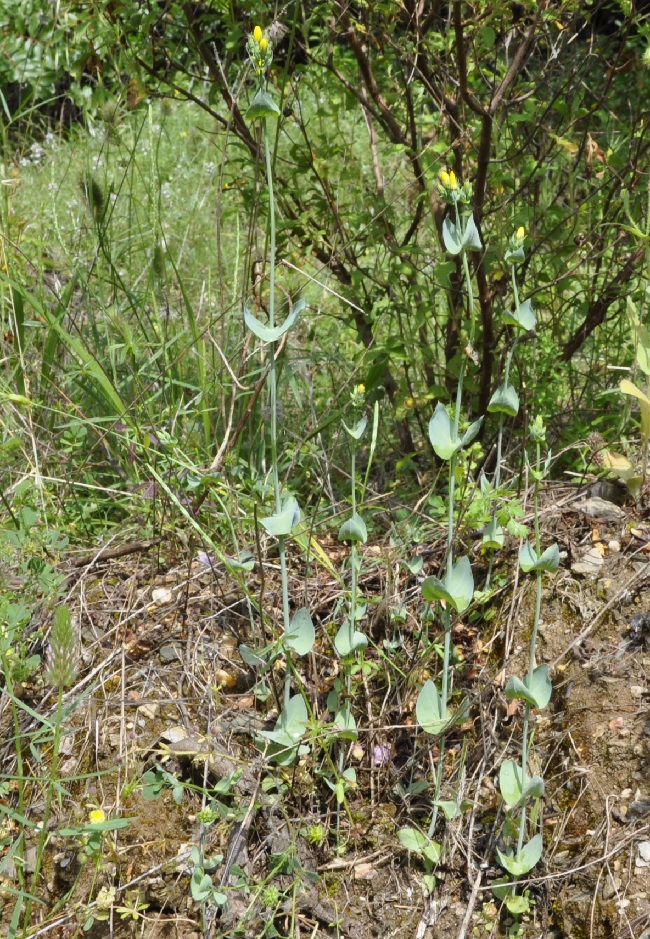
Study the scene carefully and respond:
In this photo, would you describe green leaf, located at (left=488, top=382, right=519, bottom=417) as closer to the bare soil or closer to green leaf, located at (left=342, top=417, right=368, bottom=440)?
green leaf, located at (left=342, top=417, right=368, bottom=440)

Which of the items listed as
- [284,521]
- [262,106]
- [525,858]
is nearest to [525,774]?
[525,858]

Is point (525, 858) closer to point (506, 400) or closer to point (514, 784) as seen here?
point (514, 784)

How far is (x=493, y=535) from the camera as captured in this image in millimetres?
1785

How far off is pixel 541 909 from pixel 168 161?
401 cm

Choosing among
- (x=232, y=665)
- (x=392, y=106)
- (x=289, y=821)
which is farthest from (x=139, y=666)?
(x=392, y=106)

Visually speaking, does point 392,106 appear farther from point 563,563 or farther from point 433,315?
point 563,563

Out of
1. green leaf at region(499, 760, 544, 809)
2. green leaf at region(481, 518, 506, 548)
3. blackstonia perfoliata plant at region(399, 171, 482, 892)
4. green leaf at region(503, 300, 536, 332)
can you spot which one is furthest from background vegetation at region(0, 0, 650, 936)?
green leaf at region(499, 760, 544, 809)

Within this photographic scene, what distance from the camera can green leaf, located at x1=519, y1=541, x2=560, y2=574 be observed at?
150 centimetres

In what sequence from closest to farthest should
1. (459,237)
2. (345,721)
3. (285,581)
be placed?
1. (459,237)
2. (285,581)
3. (345,721)

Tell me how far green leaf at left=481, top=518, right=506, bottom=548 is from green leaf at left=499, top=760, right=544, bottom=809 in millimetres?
414

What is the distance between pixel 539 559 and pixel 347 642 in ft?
1.28

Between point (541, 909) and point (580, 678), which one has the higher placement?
point (580, 678)

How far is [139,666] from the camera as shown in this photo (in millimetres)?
1936

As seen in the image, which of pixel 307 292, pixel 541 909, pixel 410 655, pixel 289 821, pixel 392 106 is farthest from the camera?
pixel 307 292
